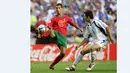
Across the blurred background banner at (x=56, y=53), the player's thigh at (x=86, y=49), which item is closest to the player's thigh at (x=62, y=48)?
the blurred background banner at (x=56, y=53)

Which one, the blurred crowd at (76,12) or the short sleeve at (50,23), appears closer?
the short sleeve at (50,23)

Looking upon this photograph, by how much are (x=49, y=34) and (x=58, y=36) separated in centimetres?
18

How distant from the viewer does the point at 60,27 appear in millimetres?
12555

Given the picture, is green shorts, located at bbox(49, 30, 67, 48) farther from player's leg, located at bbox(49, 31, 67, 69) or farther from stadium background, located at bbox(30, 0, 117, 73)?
stadium background, located at bbox(30, 0, 117, 73)

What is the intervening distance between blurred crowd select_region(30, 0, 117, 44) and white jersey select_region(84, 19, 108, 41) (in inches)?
6.9

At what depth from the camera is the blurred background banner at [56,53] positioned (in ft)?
42.6

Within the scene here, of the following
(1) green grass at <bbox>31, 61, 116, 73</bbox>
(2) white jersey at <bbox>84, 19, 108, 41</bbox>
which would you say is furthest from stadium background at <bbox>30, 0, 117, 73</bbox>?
(2) white jersey at <bbox>84, 19, 108, 41</bbox>

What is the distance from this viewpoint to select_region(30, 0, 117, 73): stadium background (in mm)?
12727

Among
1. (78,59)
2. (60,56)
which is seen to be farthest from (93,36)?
(60,56)

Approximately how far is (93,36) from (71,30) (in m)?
0.75

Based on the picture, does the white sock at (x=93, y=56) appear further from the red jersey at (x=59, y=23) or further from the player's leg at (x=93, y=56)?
the red jersey at (x=59, y=23)

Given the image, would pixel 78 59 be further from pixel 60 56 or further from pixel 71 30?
pixel 71 30

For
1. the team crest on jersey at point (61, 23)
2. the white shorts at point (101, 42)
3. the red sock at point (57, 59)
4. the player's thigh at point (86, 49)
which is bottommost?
the red sock at point (57, 59)

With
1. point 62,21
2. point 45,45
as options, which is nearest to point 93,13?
point 62,21
